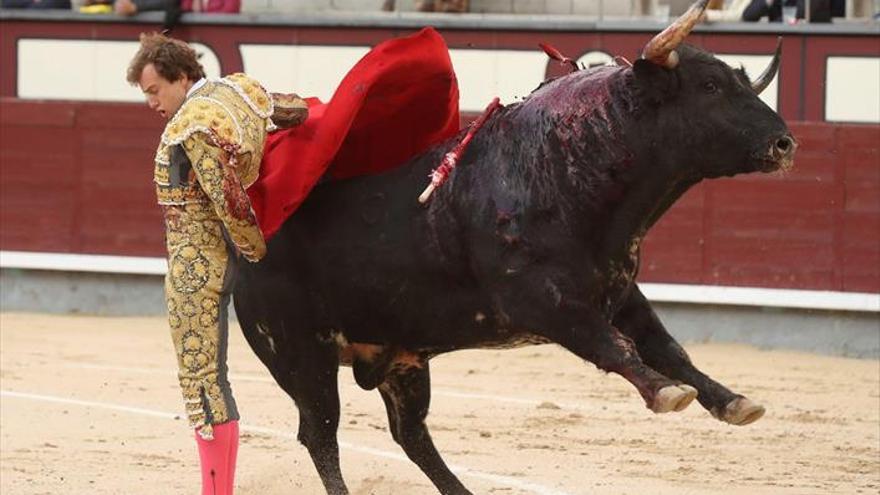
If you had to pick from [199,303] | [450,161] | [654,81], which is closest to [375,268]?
[450,161]

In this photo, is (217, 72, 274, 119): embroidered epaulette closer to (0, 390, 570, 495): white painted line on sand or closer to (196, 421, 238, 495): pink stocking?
(196, 421, 238, 495): pink stocking

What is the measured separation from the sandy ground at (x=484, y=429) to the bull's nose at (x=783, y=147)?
66.6 inches

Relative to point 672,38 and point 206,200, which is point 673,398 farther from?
point 206,200

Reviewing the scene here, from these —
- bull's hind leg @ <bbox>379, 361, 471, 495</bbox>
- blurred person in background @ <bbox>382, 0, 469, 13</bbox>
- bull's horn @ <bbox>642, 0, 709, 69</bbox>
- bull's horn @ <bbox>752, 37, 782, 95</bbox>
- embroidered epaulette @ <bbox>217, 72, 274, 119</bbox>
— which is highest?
bull's horn @ <bbox>642, 0, 709, 69</bbox>

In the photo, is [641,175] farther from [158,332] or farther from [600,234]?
[158,332]

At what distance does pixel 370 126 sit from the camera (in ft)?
16.1

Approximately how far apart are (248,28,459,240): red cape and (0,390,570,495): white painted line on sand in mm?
1277

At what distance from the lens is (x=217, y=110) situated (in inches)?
180

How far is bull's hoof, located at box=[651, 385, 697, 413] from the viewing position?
4199mm

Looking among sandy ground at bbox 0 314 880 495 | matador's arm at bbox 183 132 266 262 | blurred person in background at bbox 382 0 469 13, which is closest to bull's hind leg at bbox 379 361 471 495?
sandy ground at bbox 0 314 880 495

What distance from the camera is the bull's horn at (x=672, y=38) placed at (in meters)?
4.20

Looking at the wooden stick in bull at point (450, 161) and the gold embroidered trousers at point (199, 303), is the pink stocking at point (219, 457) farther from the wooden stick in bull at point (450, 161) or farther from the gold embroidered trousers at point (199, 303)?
the wooden stick in bull at point (450, 161)

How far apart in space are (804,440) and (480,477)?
1.46 m

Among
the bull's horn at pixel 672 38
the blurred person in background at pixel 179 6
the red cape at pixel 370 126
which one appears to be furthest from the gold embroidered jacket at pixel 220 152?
the blurred person in background at pixel 179 6
